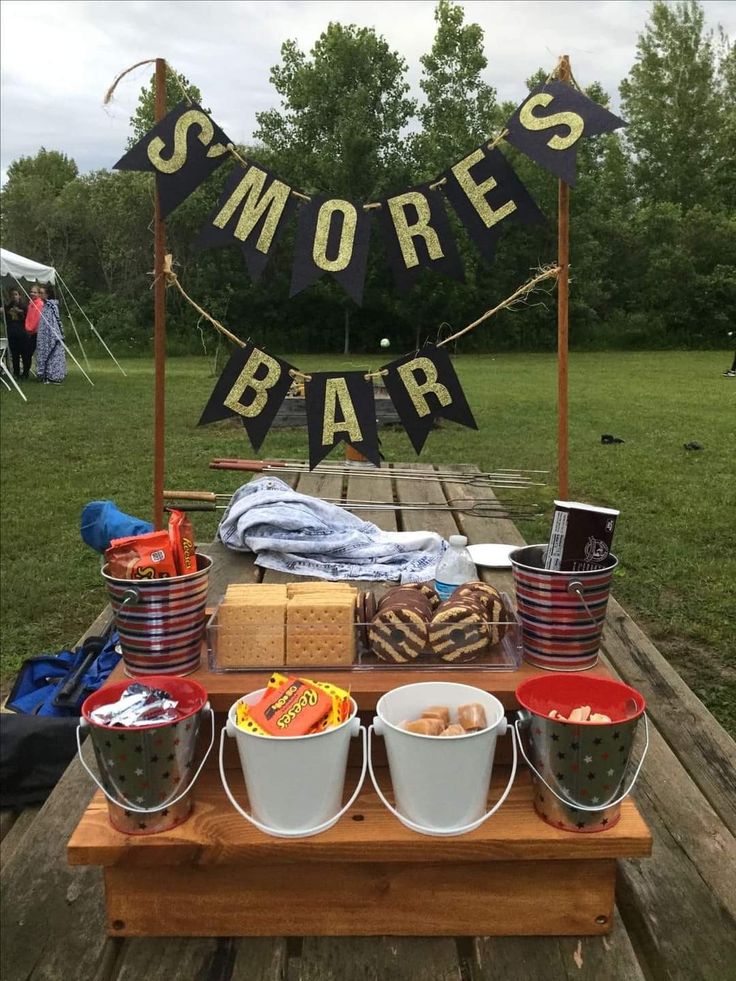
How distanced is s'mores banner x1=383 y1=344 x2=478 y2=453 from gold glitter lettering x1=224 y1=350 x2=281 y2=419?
9.9 inches

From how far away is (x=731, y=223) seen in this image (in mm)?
17859

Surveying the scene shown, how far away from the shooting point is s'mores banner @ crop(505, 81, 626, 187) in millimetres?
1622

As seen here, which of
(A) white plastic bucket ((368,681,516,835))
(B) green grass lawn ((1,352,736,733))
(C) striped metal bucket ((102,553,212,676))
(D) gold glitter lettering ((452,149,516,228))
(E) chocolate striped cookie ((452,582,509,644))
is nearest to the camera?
(A) white plastic bucket ((368,681,516,835))

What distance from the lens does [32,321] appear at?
12078 mm

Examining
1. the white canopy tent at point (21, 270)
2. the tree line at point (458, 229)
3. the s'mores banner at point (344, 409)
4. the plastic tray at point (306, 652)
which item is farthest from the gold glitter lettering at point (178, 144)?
the tree line at point (458, 229)

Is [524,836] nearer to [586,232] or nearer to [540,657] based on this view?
[540,657]

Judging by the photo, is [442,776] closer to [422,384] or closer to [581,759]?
[581,759]

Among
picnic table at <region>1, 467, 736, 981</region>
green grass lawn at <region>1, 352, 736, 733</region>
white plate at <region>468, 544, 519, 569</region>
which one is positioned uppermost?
white plate at <region>468, 544, 519, 569</region>

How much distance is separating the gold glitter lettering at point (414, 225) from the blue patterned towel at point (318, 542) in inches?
33.6

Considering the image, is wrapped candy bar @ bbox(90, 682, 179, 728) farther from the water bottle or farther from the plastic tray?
the water bottle

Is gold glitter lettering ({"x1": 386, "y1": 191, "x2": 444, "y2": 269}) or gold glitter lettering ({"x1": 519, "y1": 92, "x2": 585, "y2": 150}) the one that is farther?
gold glitter lettering ({"x1": 386, "y1": 191, "x2": 444, "y2": 269})

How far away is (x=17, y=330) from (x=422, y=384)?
12002 millimetres

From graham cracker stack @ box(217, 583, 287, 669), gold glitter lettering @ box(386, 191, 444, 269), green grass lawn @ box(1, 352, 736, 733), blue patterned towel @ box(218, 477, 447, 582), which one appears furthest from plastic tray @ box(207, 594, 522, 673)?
green grass lawn @ box(1, 352, 736, 733)

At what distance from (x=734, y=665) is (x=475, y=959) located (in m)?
2.32
